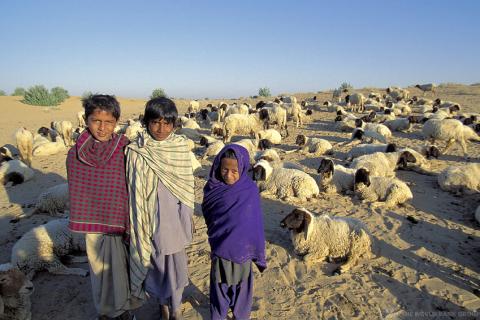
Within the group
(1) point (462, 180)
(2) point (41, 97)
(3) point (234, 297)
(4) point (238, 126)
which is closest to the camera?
(3) point (234, 297)

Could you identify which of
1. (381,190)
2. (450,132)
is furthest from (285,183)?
(450,132)

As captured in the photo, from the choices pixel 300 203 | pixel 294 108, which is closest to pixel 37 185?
pixel 300 203

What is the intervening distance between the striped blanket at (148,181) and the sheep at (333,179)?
17.2 ft

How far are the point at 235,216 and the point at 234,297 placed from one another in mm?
911

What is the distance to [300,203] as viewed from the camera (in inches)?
277

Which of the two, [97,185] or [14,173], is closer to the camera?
[97,185]

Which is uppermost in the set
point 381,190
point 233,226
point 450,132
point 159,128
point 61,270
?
point 159,128

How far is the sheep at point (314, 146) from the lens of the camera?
11.1 m

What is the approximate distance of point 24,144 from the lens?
419 inches

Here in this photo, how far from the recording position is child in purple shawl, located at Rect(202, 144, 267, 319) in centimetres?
291

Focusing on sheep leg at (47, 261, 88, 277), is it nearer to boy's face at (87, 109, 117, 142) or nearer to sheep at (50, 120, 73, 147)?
boy's face at (87, 109, 117, 142)

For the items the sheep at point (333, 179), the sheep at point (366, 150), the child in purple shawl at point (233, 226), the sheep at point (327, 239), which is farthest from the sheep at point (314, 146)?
the child in purple shawl at point (233, 226)

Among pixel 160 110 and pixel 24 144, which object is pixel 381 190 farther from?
pixel 24 144

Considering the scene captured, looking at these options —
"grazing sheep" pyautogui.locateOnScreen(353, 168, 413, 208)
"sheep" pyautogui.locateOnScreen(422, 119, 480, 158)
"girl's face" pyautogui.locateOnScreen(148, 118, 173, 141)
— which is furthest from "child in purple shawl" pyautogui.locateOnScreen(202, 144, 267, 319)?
"sheep" pyautogui.locateOnScreen(422, 119, 480, 158)
